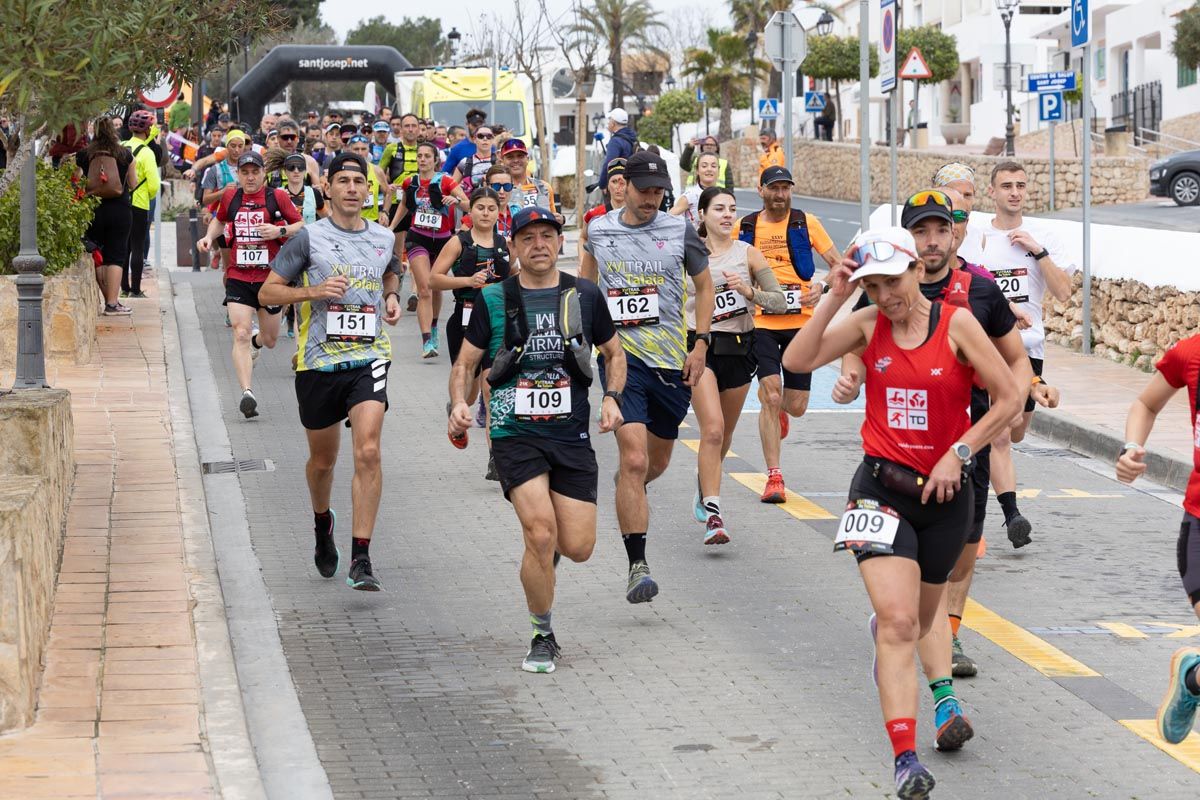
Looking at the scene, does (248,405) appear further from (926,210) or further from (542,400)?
(926,210)

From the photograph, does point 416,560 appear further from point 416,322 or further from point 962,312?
point 416,322

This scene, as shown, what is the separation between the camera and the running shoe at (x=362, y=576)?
8.55 meters

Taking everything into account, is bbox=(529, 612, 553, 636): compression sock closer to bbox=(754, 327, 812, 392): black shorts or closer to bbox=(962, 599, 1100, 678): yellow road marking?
bbox=(962, 599, 1100, 678): yellow road marking

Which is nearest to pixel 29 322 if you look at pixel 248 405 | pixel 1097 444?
pixel 248 405

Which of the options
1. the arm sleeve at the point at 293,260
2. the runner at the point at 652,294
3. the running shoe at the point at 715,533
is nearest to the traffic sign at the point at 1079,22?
the running shoe at the point at 715,533

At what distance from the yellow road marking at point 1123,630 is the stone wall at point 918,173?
77.7ft

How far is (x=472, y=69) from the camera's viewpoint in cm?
3822

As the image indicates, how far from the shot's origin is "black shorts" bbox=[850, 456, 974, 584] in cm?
596

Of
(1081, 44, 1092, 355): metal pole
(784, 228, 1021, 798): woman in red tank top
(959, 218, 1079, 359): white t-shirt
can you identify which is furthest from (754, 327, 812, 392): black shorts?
(1081, 44, 1092, 355): metal pole

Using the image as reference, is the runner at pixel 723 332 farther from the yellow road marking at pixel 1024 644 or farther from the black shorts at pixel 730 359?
the yellow road marking at pixel 1024 644

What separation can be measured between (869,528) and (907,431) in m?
→ 0.33

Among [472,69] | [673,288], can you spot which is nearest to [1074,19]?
[673,288]

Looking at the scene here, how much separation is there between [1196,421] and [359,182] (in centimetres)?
438

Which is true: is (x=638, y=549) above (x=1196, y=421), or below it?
below
